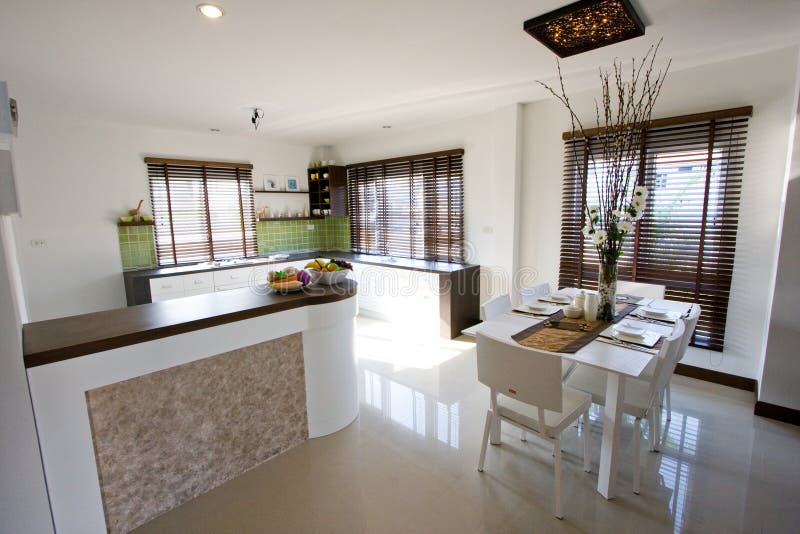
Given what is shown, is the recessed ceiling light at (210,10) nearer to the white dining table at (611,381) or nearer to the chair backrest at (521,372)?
the chair backrest at (521,372)

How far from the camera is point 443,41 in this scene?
2.40 metres

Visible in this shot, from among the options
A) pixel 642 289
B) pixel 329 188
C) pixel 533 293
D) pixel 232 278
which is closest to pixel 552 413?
pixel 533 293

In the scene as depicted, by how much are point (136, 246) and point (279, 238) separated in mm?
1868

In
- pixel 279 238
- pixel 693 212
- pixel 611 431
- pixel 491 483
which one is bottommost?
pixel 491 483

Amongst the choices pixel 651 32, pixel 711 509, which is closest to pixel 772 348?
pixel 711 509

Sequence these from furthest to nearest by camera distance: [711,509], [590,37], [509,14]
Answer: [590,37]
[509,14]
[711,509]

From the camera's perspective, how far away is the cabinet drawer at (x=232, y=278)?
15.4ft

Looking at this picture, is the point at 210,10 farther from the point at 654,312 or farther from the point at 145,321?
the point at 654,312

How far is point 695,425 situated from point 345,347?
2.46 metres

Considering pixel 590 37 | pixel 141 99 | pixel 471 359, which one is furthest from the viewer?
pixel 471 359

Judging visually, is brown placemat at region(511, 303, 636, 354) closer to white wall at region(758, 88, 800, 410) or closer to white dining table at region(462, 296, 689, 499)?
white dining table at region(462, 296, 689, 499)

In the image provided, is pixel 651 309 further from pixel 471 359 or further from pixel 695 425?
pixel 471 359

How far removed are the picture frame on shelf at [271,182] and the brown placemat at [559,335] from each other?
4612mm

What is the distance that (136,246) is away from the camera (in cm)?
457
